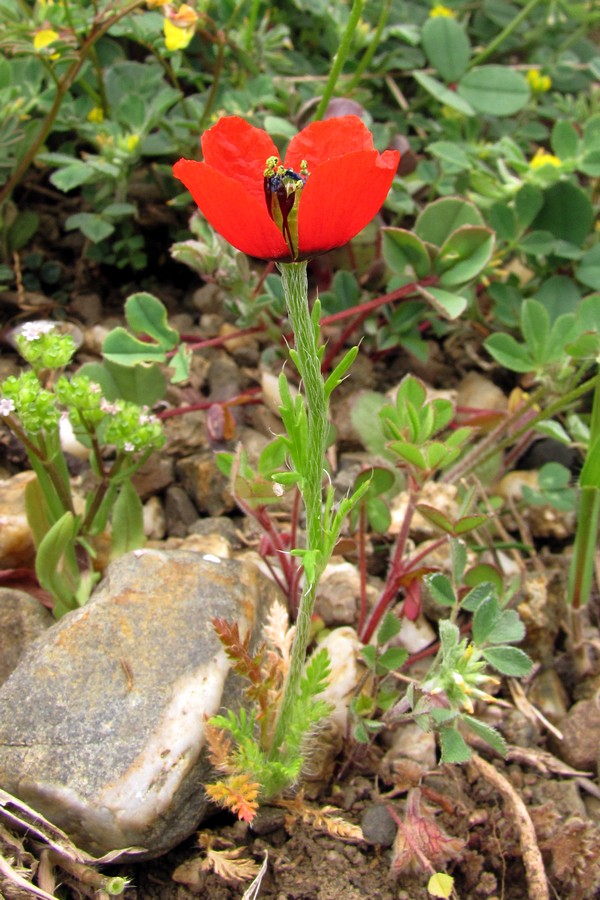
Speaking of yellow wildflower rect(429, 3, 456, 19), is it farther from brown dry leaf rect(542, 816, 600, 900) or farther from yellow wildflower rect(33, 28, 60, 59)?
brown dry leaf rect(542, 816, 600, 900)

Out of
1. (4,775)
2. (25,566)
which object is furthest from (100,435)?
(4,775)

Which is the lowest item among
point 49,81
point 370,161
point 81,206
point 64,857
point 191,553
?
point 64,857

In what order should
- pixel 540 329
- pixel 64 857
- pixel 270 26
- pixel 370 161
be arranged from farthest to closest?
pixel 270 26 < pixel 540 329 < pixel 64 857 < pixel 370 161

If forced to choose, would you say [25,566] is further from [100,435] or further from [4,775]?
[4,775]

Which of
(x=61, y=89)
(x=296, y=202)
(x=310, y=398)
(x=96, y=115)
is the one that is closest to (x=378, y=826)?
(x=310, y=398)

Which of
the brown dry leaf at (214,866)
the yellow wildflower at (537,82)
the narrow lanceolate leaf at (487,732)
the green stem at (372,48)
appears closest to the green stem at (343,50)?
the green stem at (372,48)

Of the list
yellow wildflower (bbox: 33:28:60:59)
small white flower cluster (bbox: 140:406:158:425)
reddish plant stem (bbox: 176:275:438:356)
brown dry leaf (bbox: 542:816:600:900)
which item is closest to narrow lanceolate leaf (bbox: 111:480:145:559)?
small white flower cluster (bbox: 140:406:158:425)
